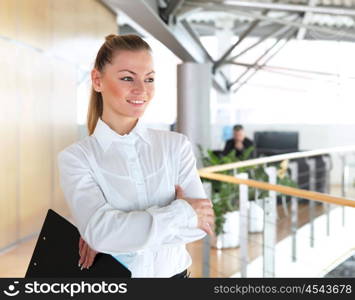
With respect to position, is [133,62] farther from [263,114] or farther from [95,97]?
[263,114]

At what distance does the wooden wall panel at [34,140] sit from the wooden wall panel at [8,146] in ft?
0.36

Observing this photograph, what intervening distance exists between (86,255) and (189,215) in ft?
0.59

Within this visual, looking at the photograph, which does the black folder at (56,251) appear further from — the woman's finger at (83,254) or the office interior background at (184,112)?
the office interior background at (184,112)

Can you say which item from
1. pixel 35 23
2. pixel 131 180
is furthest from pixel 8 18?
pixel 131 180

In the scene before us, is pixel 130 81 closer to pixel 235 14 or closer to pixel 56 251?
pixel 56 251

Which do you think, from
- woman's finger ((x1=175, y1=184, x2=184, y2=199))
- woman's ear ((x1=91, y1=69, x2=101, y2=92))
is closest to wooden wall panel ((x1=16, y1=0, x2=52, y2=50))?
woman's ear ((x1=91, y1=69, x2=101, y2=92))

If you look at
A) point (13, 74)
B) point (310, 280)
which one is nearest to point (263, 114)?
point (13, 74)

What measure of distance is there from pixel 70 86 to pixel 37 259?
13.8ft

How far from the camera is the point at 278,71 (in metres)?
7.79

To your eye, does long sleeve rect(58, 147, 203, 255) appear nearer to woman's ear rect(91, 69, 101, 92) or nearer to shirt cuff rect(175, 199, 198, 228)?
shirt cuff rect(175, 199, 198, 228)

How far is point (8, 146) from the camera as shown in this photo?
3.83 metres

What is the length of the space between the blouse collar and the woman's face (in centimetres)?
4

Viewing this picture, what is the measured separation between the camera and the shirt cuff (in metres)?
0.81

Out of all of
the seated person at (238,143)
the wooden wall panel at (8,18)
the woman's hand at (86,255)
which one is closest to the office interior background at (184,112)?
the wooden wall panel at (8,18)
